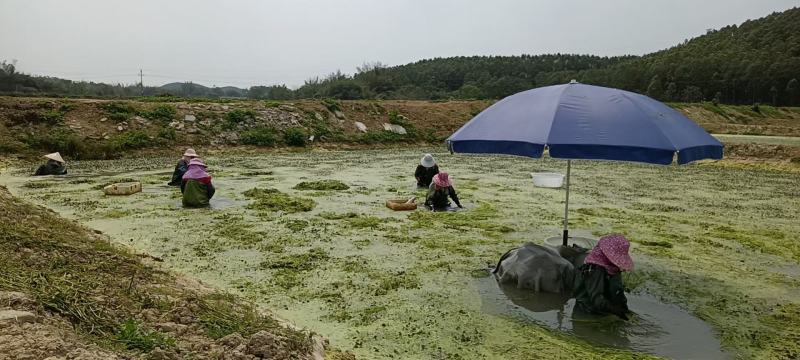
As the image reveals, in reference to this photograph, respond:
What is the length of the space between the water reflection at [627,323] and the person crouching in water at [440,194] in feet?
12.0

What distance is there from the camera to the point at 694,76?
59125 millimetres

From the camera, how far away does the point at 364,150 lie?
2548cm

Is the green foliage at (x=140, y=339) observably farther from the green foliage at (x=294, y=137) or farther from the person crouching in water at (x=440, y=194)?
the green foliage at (x=294, y=137)

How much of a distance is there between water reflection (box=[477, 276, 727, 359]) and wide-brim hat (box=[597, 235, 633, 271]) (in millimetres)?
530

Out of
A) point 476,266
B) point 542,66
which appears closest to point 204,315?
point 476,266

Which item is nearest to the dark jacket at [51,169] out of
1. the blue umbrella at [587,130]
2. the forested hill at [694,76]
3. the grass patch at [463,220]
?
the grass patch at [463,220]

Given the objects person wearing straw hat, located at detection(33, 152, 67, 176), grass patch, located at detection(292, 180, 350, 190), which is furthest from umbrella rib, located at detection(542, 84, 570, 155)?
person wearing straw hat, located at detection(33, 152, 67, 176)

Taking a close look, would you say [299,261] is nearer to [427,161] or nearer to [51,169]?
[427,161]

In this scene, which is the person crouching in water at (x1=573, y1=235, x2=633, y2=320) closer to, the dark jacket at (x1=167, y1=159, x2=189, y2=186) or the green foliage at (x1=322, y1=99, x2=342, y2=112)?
the dark jacket at (x1=167, y1=159, x2=189, y2=186)

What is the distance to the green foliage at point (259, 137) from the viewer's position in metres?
23.1

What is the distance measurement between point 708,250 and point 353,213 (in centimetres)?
515

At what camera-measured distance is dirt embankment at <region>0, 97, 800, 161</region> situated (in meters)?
18.4

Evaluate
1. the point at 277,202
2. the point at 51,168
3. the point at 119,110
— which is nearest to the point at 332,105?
the point at 119,110

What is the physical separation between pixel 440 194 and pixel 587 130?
15.6ft
